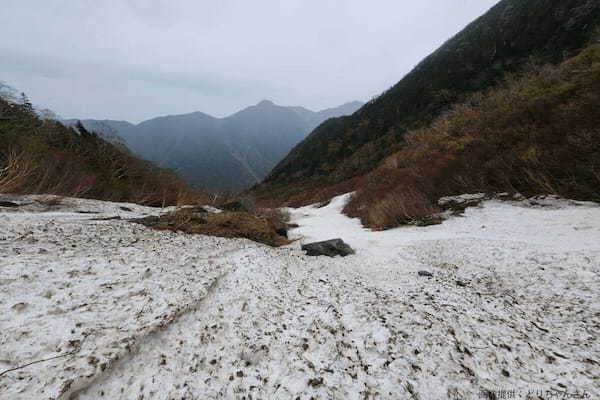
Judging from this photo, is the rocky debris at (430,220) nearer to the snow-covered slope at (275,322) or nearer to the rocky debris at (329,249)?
the snow-covered slope at (275,322)

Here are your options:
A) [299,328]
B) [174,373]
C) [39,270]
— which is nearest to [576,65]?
[299,328]

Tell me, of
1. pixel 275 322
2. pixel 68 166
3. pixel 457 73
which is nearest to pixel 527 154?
pixel 275 322

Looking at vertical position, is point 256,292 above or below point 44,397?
below

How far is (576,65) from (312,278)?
14.6 m

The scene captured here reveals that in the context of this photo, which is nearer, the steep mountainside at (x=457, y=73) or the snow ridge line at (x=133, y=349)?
the snow ridge line at (x=133, y=349)

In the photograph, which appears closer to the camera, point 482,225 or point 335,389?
point 335,389

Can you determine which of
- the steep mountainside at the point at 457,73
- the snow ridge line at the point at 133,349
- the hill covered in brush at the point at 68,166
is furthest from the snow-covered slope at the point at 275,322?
the steep mountainside at the point at 457,73

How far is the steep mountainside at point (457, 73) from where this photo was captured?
2050 cm

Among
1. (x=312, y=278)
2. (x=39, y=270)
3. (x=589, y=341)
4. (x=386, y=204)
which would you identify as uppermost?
(x=39, y=270)

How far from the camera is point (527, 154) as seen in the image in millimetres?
5344

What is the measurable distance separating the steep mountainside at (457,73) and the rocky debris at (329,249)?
1401 centimetres

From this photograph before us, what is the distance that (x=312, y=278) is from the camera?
284 cm

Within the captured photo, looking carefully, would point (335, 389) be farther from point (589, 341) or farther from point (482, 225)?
point (482, 225)

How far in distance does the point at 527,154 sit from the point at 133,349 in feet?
27.1
